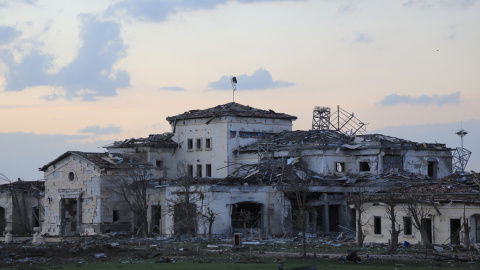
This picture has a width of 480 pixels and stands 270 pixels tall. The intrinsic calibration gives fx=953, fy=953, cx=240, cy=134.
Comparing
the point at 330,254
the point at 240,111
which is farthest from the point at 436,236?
the point at 240,111

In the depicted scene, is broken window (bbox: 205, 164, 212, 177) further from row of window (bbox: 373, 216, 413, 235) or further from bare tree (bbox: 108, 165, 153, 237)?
row of window (bbox: 373, 216, 413, 235)

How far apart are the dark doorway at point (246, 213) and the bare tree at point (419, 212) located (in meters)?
13.1

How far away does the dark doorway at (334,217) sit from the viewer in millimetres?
66463

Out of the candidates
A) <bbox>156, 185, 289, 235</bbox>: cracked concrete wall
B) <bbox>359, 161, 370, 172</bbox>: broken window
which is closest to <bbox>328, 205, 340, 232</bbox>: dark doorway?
<bbox>359, 161, 370, 172</bbox>: broken window

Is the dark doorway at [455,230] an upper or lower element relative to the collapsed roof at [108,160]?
lower

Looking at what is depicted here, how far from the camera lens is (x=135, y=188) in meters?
66.6

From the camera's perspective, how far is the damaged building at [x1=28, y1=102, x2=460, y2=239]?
62906mm

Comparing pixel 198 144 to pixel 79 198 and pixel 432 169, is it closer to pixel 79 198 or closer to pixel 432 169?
pixel 79 198

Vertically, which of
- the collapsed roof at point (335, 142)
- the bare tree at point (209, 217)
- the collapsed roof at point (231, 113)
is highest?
the collapsed roof at point (231, 113)

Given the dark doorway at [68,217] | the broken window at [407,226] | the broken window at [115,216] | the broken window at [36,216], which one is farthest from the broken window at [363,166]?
the broken window at [36,216]

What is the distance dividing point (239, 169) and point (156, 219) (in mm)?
7114

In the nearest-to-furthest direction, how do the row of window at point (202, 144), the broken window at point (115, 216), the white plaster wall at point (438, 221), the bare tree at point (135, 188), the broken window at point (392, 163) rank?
the white plaster wall at point (438, 221) < the bare tree at point (135, 188) < the broken window at point (115, 216) < the broken window at point (392, 163) < the row of window at point (202, 144)

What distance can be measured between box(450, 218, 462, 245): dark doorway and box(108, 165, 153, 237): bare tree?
72.7 feet

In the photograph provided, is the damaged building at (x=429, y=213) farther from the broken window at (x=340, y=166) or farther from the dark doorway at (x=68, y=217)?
the dark doorway at (x=68, y=217)
